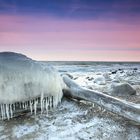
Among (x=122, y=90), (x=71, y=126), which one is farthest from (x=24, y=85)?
(x=122, y=90)

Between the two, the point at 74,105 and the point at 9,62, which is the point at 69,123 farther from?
the point at 9,62

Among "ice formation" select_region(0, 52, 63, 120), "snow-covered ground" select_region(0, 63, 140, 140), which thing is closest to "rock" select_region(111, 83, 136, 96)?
"snow-covered ground" select_region(0, 63, 140, 140)

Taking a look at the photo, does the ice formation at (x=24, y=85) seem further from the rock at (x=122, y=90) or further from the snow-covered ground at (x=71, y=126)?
the rock at (x=122, y=90)

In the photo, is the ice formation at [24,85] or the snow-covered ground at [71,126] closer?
the snow-covered ground at [71,126]

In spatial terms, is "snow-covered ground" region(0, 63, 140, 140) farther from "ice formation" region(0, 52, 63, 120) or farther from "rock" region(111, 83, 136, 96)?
"rock" region(111, 83, 136, 96)

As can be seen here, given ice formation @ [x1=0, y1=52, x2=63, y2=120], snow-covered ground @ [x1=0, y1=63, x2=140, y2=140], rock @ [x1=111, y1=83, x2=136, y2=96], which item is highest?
ice formation @ [x1=0, y1=52, x2=63, y2=120]

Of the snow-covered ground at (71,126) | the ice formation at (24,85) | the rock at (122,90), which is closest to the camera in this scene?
the snow-covered ground at (71,126)

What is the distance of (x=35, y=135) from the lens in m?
2.30

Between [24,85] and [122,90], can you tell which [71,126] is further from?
[122,90]

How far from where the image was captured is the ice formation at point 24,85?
255 cm

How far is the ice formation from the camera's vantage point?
100 inches

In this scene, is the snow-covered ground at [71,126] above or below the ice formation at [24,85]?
below

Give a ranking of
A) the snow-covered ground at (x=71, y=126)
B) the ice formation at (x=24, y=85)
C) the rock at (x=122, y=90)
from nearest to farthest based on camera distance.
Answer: the snow-covered ground at (x=71, y=126), the ice formation at (x=24, y=85), the rock at (x=122, y=90)

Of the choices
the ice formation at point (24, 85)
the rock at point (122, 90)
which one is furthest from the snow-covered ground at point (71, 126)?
the rock at point (122, 90)
